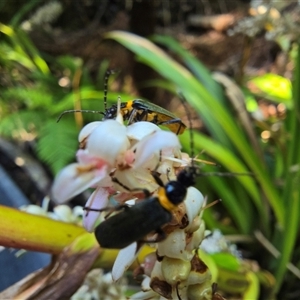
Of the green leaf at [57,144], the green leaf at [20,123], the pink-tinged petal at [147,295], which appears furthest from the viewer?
the green leaf at [20,123]

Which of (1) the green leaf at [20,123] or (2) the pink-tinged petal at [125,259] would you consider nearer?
(2) the pink-tinged petal at [125,259]

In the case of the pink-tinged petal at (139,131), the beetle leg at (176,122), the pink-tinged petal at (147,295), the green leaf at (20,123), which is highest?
the pink-tinged petal at (139,131)

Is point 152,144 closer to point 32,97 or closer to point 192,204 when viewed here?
point 192,204

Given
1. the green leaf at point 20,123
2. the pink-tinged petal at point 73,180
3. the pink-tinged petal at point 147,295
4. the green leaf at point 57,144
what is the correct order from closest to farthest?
the pink-tinged petal at point 73,180
the pink-tinged petal at point 147,295
the green leaf at point 57,144
the green leaf at point 20,123

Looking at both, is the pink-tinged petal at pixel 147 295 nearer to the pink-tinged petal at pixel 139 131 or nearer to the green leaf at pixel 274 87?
the pink-tinged petal at pixel 139 131

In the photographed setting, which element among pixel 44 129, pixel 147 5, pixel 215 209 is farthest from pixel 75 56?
pixel 215 209

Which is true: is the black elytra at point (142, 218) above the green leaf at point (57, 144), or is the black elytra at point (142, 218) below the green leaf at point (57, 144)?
above

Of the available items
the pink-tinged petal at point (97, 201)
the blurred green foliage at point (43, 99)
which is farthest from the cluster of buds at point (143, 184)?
the blurred green foliage at point (43, 99)
